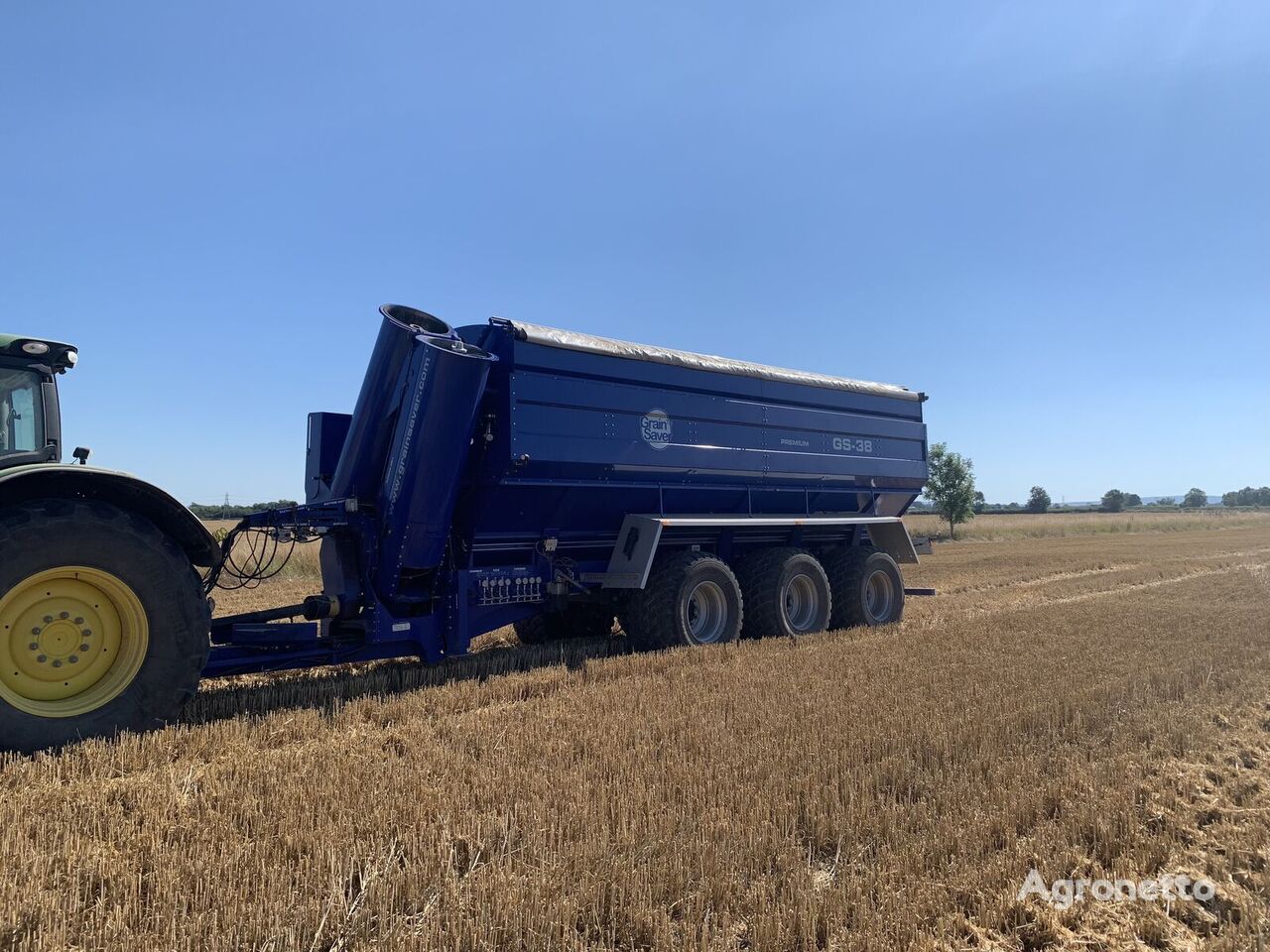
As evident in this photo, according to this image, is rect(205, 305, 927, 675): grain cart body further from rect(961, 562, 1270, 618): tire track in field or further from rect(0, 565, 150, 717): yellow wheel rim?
rect(961, 562, 1270, 618): tire track in field

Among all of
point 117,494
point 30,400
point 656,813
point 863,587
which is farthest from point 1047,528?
point 30,400

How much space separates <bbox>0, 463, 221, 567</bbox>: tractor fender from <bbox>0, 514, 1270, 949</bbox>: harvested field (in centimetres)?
120

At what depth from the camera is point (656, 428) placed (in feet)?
27.3

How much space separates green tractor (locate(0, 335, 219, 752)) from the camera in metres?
Result: 4.47

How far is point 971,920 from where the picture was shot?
2.90m

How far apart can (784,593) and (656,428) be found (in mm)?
2712

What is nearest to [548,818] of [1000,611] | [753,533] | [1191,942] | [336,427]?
[1191,942]

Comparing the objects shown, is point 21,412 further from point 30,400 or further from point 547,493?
point 547,493

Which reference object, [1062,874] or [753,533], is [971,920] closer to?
[1062,874]

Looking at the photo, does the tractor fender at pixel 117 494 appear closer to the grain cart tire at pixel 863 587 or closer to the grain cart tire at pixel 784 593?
the grain cart tire at pixel 784 593

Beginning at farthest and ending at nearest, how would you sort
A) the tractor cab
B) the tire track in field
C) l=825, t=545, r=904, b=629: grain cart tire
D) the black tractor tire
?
the tire track in field
l=825, t=545, r=904, b=629: grain cart tire
the black tractor tire
the tractor cab

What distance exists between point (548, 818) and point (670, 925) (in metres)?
0.98

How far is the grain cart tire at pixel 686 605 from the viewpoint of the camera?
324 inches

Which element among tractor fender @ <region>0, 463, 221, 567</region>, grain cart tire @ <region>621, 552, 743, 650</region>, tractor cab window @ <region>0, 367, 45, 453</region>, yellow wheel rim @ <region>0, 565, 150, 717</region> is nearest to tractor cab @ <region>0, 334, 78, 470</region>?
tractor cab window @ <region>0, 367, 45, 453</region>
